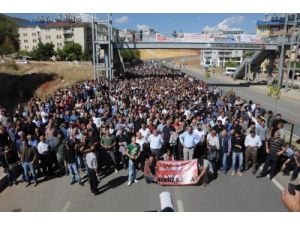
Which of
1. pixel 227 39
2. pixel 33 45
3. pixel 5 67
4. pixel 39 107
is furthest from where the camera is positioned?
pixel 33 45

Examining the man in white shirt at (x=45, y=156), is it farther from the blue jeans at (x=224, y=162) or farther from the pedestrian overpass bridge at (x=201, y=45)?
the pedestrian overpass bridge at (x=201, y=45)

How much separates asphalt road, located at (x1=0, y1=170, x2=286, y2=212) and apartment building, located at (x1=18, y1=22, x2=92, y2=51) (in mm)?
104584

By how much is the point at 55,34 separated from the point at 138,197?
11872cm

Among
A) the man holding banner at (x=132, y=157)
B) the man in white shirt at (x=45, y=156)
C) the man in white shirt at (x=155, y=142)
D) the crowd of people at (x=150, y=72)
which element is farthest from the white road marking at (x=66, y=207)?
the crowd of people at (x=150, y=72)

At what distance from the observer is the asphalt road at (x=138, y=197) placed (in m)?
8.81

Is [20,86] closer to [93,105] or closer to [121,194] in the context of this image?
[93,105]

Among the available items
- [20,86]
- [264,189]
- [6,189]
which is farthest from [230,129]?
[20,86]

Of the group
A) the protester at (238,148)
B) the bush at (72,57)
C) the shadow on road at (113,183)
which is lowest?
the shadow on road at (113,183)

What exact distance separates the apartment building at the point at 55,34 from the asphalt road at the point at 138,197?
343ft

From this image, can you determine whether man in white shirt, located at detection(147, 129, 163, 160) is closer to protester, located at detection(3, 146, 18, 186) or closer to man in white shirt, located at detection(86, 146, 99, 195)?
man in white shirt, located at detection(86, 146, 99, 195)

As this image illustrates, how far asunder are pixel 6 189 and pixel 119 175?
3646mm

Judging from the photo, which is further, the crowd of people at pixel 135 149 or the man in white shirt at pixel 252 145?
the man in white shirt at pixel 252 145

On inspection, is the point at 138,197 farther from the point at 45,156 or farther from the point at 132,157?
the point at 45,156

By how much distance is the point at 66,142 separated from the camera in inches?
413
